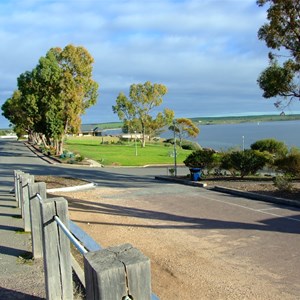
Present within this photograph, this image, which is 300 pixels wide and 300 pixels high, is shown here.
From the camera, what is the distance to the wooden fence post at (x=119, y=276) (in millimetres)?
2178

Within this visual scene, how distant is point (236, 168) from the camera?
1906 centimetres

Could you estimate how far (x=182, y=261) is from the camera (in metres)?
6.86

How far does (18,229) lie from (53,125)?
105ft

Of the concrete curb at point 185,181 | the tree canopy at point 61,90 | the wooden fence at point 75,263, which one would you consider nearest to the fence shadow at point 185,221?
the wooden fence at point 75,263

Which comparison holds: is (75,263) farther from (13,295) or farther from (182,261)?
(182,261)

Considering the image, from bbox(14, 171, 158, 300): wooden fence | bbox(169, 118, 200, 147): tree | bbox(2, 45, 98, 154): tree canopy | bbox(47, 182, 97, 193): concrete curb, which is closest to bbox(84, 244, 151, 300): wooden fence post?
bbox(14, 171, 158, 300): wooden fence

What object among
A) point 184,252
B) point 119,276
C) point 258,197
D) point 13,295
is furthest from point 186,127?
point 119,276

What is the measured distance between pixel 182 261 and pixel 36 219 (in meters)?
2.52

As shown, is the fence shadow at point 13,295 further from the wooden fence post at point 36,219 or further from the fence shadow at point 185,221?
the fence shadow at point 185,221

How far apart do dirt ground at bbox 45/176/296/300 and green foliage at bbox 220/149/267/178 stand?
29.3ft

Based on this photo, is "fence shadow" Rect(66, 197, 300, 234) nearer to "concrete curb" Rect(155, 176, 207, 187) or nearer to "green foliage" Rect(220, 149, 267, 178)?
"concrete curb" Rect(155, 176, 207, 187)

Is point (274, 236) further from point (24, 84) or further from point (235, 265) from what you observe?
point (24, 84)

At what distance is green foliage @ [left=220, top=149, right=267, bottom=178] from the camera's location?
18781 mm

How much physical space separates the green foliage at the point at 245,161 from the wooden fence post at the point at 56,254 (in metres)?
15.3
